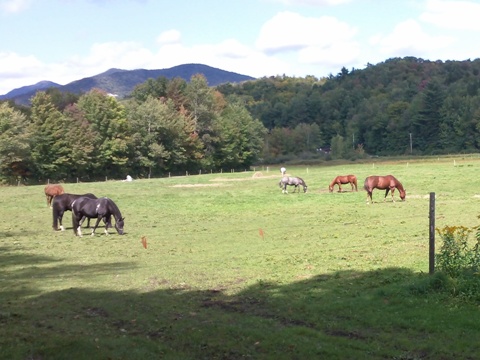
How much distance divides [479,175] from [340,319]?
130 ft

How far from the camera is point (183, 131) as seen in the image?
91438mm

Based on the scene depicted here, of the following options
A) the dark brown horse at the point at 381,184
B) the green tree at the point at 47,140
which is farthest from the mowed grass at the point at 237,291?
the green tree at the point at 47,140

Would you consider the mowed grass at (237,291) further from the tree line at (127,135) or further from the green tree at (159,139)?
the green tree at (159,139)

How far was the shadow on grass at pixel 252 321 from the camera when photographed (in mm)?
9289

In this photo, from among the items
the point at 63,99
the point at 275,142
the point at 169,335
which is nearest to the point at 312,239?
the point at 169,335

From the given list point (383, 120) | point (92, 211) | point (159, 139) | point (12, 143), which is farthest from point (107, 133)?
point (383, 120)

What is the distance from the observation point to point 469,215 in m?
26.1

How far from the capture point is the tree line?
237 feet

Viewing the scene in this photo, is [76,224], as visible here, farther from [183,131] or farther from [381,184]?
[183,131]

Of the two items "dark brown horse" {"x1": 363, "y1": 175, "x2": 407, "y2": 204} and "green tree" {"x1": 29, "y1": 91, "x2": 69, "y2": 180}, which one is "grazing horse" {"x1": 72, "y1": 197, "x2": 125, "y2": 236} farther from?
"green tree" {"x1": 29, "y1": 91, "x2": 69, "y2": 180}

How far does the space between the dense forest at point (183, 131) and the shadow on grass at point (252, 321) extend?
58.7 m

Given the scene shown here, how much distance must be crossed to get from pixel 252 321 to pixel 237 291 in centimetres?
298

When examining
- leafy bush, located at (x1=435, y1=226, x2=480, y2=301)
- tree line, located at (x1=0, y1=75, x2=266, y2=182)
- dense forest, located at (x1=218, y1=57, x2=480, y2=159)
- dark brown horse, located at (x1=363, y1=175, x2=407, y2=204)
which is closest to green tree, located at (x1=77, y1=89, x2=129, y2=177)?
tree line, located at (x1=0, y1=75, x2=266, y2=182)

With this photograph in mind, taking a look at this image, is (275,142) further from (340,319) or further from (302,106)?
(340,319)
